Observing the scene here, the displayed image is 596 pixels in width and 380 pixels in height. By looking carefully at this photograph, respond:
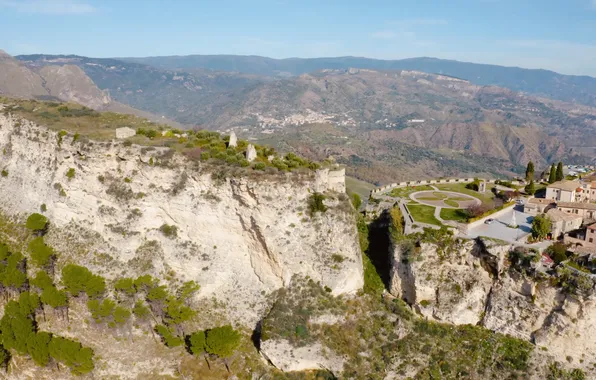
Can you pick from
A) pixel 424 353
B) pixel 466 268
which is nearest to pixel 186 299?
pixel 424 353

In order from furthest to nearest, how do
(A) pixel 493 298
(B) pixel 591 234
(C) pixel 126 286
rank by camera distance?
(C) pixel 126 286, (B) pixel 591 234, (A) pixel 493 298

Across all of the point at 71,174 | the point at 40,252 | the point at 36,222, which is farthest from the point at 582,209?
the point at 36,222

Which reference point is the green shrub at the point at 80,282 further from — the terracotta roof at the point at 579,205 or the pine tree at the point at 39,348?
the terracotta roof at the point at 579,205

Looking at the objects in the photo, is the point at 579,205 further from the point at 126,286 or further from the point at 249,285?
the point at 126,286

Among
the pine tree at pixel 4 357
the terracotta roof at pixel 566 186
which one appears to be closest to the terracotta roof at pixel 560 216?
the terracotta roof at pixel 566 186

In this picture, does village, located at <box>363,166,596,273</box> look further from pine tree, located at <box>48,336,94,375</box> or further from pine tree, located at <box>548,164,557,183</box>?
pine tree, located at <box>48,336,94,375</box>

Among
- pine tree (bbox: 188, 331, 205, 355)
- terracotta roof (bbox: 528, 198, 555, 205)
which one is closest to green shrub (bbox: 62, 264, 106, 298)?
pine tree (bbox: 188, 331, 205, 355)
